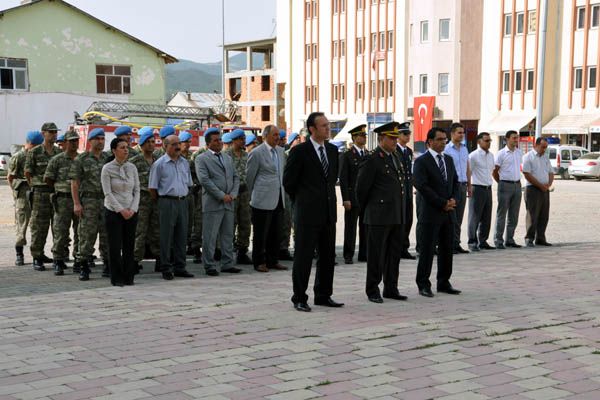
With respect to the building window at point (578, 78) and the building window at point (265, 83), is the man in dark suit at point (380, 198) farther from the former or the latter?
the building window at point (265, 83)

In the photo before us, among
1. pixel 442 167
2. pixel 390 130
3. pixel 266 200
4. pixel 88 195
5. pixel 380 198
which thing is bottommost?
pixel 266 200

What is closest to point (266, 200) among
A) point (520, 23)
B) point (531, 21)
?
point (531, 21)

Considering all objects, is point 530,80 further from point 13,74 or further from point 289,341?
point 289,341

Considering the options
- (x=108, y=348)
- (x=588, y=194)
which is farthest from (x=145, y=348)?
(x=588, y=194)

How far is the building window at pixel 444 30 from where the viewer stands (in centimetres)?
5794

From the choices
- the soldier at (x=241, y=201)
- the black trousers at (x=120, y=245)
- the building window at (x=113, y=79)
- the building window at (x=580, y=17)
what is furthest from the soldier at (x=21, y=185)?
the building window at (x=580, y=17)

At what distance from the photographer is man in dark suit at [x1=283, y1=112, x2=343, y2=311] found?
26.1 feet

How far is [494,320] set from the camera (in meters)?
7.51

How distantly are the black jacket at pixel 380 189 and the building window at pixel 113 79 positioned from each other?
39.3 m

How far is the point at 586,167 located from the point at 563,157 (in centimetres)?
242

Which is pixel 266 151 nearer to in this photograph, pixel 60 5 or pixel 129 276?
pixel 129 276

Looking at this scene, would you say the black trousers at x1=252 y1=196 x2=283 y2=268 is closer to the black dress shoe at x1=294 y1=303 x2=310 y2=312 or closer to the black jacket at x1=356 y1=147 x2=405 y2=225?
the black jacket at x1=356 y1=147 x2=405 y2=225

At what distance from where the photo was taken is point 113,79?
151 ft

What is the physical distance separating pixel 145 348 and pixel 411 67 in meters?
56.4
